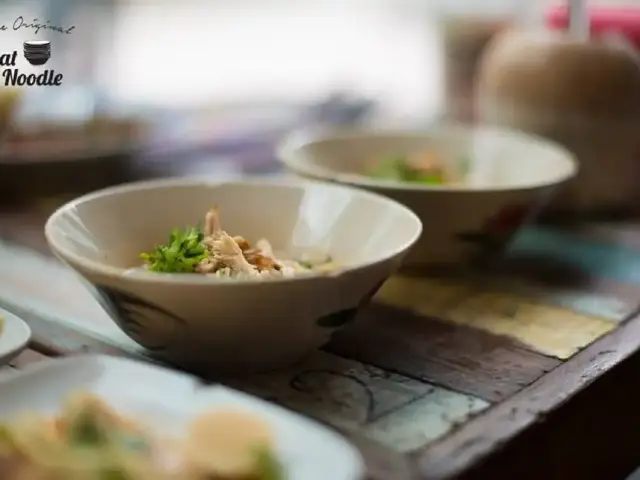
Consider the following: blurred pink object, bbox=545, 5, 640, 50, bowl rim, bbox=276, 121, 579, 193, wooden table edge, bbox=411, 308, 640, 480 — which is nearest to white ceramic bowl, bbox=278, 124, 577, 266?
bowl rim, bbox=276, 121, 579, 193

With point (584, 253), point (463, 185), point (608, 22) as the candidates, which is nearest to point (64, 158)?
point (463, 185)

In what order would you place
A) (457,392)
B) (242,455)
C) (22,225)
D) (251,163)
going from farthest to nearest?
(251,163)
(22,225)
(457,392)
(242,455)

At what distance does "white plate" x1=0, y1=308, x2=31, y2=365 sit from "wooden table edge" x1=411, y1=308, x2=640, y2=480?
214mm

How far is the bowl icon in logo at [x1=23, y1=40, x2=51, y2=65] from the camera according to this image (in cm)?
66

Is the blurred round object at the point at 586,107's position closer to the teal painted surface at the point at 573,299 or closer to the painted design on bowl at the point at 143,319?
the teal painted surface at the point at 573,299

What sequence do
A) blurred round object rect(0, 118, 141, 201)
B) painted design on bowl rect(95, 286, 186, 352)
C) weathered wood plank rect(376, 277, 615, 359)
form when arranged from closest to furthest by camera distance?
painted design on bowl rect(95, 286, 186, 352) < weathered wood plank rect(376, 277, 615, 359) < blurred round object rect(0, 118, 141, 201)

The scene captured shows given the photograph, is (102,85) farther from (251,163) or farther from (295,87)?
(295,87)

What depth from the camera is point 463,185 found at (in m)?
0.78

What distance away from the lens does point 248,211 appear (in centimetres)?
67

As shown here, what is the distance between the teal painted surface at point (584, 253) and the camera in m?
0.74

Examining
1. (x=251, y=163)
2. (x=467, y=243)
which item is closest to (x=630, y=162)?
A: (x=467, y=243)

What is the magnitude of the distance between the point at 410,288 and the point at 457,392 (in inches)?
6.9

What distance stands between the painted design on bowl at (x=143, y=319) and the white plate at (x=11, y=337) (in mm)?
45

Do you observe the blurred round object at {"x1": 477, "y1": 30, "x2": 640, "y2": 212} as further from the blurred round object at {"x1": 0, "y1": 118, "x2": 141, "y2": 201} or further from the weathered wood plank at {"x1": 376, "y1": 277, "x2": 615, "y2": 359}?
the blurred round object at {"x1": 0, "y1": 118, "x2": 141, "y2": 201}
